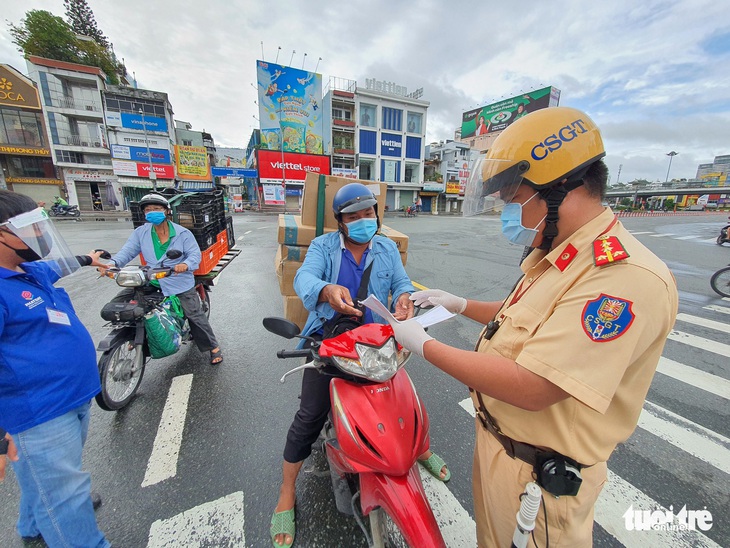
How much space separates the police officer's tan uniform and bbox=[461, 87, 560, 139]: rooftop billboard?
1857 inches

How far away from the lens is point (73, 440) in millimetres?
1600

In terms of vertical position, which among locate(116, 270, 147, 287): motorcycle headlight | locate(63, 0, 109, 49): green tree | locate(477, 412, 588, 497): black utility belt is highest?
locate(63, 0, 109, 49): green tree

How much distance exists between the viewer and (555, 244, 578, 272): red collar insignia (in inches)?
39.3

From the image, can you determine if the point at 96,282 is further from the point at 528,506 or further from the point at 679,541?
the point at 679,541

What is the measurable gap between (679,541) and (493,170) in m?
2.55

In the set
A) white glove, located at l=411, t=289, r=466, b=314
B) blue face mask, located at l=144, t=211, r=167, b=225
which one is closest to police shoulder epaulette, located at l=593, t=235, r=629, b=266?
white glove, located at l=411, t=289, r=466, b=314

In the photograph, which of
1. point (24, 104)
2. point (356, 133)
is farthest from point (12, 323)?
point (24, 104)

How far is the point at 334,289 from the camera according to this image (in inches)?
67.7

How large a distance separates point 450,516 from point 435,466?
1.02ft

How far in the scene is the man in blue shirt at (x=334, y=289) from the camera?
1.80m

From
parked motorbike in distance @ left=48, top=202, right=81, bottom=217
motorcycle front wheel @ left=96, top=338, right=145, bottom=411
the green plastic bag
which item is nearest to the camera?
motorcycle front wheel @ left=96, top=338, right=145, bottom=411

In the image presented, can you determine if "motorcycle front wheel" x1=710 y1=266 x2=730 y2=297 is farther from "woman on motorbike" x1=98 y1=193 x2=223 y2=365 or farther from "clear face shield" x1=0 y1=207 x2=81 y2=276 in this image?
"clear face shield" x1=0 y1=207 x2=81 y2=276

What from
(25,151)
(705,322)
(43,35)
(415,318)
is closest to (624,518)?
(415,318)

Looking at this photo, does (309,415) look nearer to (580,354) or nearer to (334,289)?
(334,289)
